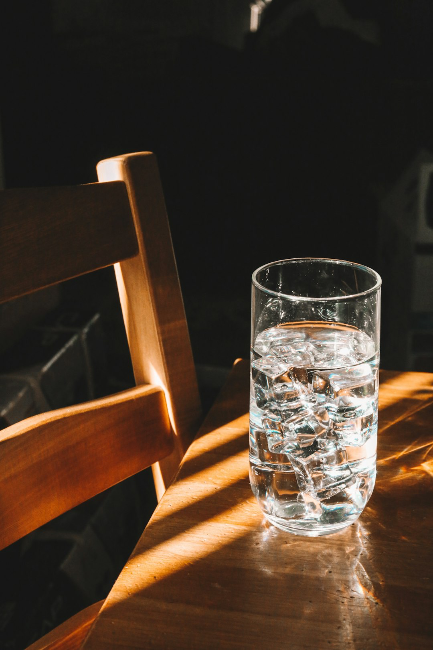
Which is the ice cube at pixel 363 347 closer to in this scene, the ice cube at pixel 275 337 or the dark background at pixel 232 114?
the ice cube at pixel 275 337

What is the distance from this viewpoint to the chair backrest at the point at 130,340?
63 centimetres

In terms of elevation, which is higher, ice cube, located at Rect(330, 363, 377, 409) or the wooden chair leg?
ice cube, located at Rect(330, 363, 377, 409)

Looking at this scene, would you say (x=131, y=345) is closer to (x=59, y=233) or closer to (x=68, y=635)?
(x=59, y=233)

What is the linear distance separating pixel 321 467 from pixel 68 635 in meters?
0.36

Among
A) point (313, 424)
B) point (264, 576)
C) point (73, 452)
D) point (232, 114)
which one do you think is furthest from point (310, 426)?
point (232, 114)

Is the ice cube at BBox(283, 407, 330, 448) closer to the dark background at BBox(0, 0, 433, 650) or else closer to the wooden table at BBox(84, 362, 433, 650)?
the wooden table at BBox(84, 362, 433, 650)

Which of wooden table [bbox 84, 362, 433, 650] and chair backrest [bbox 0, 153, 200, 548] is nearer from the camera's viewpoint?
wooden table [bbox 84, 362, 433, 650]

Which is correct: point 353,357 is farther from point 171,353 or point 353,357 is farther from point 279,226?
point 279,226

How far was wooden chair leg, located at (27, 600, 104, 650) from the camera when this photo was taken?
2.16ft

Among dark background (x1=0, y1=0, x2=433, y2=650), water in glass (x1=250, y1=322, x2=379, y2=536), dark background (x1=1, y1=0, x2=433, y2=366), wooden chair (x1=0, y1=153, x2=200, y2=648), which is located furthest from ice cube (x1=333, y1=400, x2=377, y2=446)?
dark background (x1=1, y1=0, x2=433, y2=366)

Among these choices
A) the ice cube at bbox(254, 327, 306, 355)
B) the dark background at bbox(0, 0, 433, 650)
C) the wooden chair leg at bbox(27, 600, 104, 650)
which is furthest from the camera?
the dark background at bbox(0, 0, 433, 650)

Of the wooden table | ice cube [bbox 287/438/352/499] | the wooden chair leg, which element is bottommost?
the wooden chair leg

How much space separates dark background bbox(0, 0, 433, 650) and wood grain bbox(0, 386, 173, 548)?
919mm

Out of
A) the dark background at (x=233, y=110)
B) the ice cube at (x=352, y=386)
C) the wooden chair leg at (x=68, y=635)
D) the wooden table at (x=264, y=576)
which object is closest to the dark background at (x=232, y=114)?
the dark background at (x=233, y=110)
